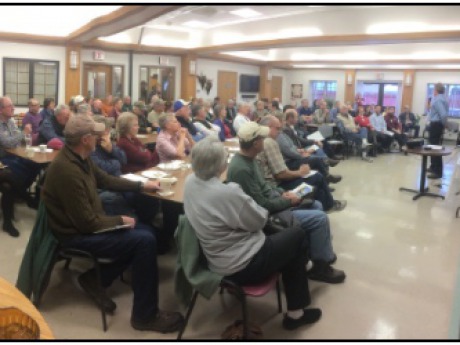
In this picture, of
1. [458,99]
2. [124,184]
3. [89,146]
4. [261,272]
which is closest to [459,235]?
[261,272]

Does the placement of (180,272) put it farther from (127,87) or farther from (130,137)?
(127,87)

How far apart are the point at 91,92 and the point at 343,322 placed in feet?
30.0

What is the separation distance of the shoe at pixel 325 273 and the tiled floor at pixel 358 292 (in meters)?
0.06

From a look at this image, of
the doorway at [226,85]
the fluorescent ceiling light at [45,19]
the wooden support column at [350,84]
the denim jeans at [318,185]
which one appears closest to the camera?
the denim jeans at [318,185]

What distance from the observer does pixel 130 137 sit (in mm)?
3730

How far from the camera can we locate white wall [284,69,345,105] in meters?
15.7

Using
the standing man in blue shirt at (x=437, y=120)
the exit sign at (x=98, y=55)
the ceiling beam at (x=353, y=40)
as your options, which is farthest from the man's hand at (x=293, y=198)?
the exit sign at (x=98, y=55)

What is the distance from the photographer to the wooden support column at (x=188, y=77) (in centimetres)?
1154

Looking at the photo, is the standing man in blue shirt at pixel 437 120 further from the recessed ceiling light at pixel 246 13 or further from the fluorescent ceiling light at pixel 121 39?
the fluorescent ceiling light at pixel 121 39

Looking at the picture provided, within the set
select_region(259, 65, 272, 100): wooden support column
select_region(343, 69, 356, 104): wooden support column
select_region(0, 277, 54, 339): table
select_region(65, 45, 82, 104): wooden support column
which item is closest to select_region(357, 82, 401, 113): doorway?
select_region(343, 69, 356, 104): wooden support column

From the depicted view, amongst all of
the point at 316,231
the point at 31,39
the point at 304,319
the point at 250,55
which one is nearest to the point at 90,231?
the point at 304,319

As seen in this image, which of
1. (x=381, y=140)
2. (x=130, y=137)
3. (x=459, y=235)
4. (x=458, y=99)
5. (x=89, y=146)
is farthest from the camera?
(x=458, y=99)

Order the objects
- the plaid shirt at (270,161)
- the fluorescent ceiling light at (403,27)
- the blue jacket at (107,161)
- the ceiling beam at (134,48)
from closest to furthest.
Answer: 1. the blue jacket at (107,161)
2. the plaid shirt at (270,161)
3. the fluorescent ceiling light at (403,27)
4. the ceiling beam at (134,48)

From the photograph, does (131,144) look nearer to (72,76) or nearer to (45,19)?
(45,19)
